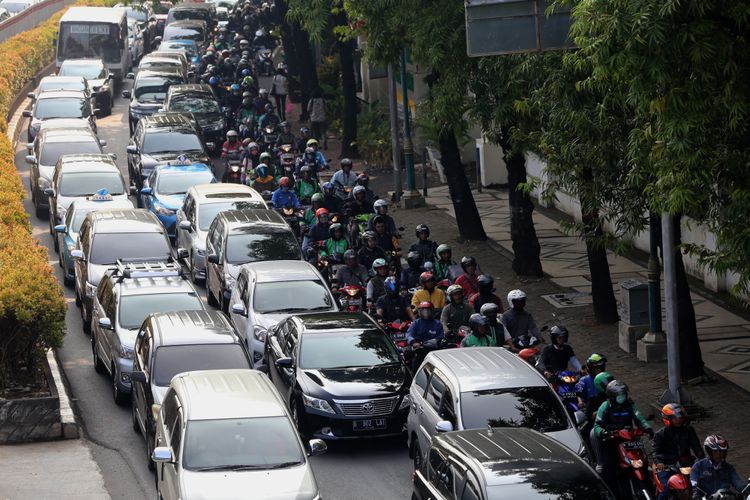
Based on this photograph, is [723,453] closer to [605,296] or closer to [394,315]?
[394,315]

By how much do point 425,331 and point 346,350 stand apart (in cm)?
130

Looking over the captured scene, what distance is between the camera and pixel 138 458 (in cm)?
1773

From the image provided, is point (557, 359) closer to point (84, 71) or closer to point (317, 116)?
point (317, 116)

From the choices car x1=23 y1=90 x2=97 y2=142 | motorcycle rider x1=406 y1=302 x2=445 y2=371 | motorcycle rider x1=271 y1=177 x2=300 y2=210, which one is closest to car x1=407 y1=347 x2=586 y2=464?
motorcycle rider x1=406 y1=302 x2=445 y2=371

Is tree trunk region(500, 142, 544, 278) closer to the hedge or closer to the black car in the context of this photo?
the black car

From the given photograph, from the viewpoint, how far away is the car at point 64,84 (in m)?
44.7

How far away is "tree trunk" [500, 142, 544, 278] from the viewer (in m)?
25.9

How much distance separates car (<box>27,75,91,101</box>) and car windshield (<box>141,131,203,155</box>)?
1084 centimetres

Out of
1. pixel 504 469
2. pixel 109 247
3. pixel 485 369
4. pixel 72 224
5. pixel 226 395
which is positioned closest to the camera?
pixel 504 469

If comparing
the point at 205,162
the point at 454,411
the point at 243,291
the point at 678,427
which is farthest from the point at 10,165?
the point at 678,427

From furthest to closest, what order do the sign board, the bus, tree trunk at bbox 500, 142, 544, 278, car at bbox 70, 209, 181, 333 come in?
the bus < tree trunk at bbox 500, 142, 544, 278 < car at bbox 70, 209, 181, 333 < the sign board

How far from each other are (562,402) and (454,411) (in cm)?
128

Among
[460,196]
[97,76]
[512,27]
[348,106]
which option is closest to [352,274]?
[512,27]

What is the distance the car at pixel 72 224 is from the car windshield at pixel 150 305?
17.1 ft
